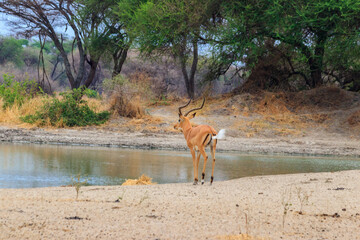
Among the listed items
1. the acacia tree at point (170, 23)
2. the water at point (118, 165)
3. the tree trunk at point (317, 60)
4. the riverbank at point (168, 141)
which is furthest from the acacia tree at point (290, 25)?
the water at point (118, 165)

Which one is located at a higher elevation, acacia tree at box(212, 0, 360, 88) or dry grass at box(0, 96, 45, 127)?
acacia tree at box(212, 0, 360, 88)

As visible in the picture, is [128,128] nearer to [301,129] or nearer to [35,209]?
[301,129]

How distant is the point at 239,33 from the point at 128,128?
6.46 m

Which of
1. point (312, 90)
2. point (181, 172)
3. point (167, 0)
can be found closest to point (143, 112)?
point (167, 0)

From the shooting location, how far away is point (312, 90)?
21.4m

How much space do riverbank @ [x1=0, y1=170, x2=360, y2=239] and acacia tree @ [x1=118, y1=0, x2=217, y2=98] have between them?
47.4 ft

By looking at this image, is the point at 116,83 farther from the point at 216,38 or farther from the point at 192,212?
the point at 192,212

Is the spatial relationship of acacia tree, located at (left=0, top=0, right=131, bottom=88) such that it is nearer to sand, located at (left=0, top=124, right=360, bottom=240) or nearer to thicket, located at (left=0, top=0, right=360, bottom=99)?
thicket, located at (left=0, top=0, right=360, bottom=99)

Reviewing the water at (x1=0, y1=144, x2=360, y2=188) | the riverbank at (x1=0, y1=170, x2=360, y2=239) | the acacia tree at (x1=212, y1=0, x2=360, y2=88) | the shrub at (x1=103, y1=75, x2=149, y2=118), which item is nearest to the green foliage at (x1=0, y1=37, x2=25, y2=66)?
the shrub at (x1=103, y1=75, x2=149, y2=118)

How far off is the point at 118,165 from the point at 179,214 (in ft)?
20.0

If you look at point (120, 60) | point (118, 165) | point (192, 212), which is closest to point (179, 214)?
point (192, 212)

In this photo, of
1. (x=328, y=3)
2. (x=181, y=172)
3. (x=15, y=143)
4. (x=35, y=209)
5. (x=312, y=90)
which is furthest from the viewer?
(x=312, y=90)

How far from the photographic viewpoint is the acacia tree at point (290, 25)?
711 inches

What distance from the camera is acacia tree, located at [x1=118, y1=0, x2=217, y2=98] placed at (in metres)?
20.3
